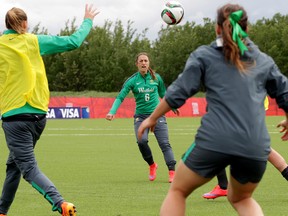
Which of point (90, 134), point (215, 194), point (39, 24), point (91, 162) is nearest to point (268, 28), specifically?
point (39, 24)

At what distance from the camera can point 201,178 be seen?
602 cm

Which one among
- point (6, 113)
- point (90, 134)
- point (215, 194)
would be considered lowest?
point (90, 134)

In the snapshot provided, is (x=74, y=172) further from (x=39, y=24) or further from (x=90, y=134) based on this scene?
(x=39, y=24)

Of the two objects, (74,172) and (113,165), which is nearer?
(74,172)

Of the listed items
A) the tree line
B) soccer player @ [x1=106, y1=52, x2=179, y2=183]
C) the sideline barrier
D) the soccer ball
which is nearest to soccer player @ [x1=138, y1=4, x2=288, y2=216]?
the soccer ball

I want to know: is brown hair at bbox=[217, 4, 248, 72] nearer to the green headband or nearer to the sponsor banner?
the green headband

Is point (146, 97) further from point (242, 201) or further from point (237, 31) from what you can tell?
point (237, 31)

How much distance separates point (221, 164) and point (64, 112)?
40368 millimetres

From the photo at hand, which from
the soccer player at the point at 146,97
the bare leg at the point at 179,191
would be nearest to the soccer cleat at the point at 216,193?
the soccer player at the point at 146,97

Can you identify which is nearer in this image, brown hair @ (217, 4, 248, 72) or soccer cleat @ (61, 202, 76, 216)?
brown hair @ (217, 4, 248, 72)

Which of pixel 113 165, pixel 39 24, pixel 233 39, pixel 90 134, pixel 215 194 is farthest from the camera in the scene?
pixel 39 24

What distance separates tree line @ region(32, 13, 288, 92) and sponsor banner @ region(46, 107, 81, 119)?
24673 millimetres

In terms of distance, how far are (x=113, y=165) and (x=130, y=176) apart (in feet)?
7.49

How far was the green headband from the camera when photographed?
5.77 m
